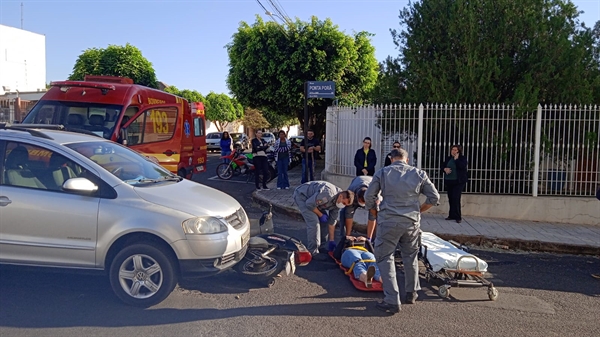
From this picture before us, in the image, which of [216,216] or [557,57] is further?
[557,57]

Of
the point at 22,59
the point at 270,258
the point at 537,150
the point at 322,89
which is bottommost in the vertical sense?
the point at 270,258

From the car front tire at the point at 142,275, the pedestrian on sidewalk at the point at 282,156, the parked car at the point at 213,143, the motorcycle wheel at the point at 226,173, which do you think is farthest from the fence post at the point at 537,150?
the parked car at the point at 213,143

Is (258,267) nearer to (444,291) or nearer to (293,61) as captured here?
(444,291)

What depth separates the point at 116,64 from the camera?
83.9 ft

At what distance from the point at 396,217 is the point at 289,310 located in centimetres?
141

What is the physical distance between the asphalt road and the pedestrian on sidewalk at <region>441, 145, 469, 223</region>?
137 inches

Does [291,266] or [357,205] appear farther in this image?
[357,205]

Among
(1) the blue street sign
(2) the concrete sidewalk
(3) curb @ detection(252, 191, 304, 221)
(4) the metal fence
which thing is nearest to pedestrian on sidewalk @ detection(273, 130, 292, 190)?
(3) curb @ detection(252, 191, 304, 221)

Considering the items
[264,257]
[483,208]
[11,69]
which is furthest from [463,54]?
[11,69]

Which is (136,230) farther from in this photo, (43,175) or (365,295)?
(365,295)

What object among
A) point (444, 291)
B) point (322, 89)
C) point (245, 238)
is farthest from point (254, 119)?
point (444, 291)

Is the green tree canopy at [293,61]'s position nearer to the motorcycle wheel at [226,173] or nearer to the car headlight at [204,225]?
the motorcycle wheel at [226,173]

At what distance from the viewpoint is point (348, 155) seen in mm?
12156

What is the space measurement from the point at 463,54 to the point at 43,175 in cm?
900
